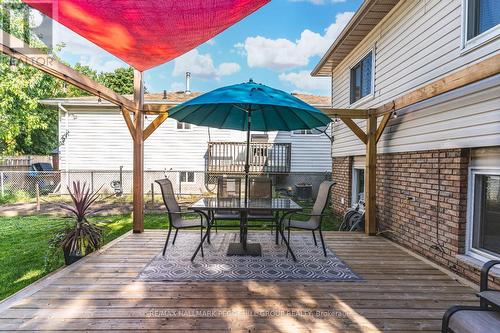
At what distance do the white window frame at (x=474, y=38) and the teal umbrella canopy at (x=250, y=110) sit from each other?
1737 millimetres

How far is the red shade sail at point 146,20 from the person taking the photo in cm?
257

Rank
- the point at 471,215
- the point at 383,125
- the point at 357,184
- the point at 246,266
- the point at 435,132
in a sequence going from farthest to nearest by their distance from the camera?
1. the point at 357,184
2. the point at 383,125
3. the point at 435,132
4. the point at 246,266
5. the point at 471,215

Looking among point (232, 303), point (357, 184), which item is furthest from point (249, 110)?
point (357, 184)

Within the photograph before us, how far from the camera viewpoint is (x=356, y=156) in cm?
700

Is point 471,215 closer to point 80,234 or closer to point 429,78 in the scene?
point 429,78

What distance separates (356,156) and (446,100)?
3.33 metres

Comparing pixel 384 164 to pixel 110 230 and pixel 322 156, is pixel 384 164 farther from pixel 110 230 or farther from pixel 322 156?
pixel 322 156

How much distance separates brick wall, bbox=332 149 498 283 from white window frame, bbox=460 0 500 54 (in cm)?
116

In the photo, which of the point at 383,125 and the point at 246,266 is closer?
the point at 246,266

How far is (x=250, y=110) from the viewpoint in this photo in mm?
4145

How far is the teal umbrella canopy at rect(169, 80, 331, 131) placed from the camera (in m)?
3.31

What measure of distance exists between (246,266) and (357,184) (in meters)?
4.35

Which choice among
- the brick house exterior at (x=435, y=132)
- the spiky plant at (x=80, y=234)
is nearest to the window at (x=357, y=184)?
the brick house exterior at (x=435, y=132)

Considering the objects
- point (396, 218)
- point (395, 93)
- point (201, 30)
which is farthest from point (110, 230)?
point (395, 93)
